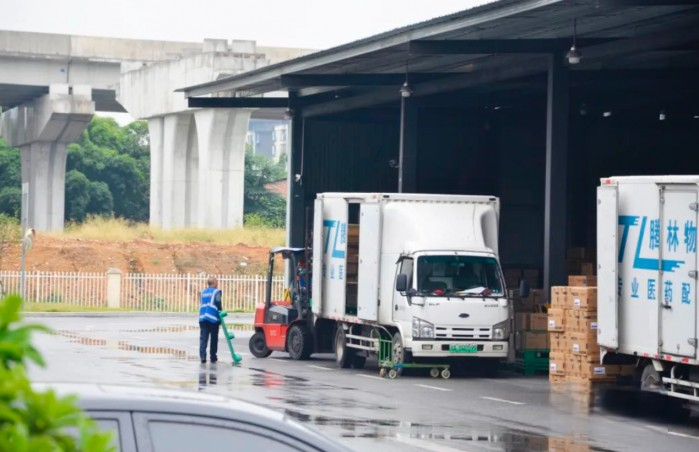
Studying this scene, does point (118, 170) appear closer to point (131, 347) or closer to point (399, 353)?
point (131, 347)

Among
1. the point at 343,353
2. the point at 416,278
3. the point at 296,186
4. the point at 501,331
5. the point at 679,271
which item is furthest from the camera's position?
the point at 296,186

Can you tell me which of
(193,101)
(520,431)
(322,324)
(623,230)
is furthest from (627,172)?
(520,431)

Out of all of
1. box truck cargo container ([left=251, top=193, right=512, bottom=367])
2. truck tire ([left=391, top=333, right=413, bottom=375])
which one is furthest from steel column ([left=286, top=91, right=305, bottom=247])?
truck tire ([left=391, top=333, right=413, bottom=375])

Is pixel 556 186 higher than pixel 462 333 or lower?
higher

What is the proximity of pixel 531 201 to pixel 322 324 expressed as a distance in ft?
53.0

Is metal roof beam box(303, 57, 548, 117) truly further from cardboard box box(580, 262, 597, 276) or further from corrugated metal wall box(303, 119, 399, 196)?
cardboard box box(580, 262, 597, 276)

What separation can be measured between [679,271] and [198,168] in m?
47.7

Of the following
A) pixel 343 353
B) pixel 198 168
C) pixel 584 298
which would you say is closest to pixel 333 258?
pixel 343 353

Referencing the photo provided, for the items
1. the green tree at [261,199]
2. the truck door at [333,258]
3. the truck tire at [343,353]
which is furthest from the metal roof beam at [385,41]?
the green tree at [261,199]

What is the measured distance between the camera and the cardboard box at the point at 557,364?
23.9m

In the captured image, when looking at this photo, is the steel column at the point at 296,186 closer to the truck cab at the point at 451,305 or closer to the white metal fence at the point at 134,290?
the white metal fence at the point at 134,290

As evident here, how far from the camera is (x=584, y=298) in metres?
23.2

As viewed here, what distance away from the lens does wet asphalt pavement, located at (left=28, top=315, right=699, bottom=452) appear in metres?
16.7

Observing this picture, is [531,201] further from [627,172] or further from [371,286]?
[371,286]
